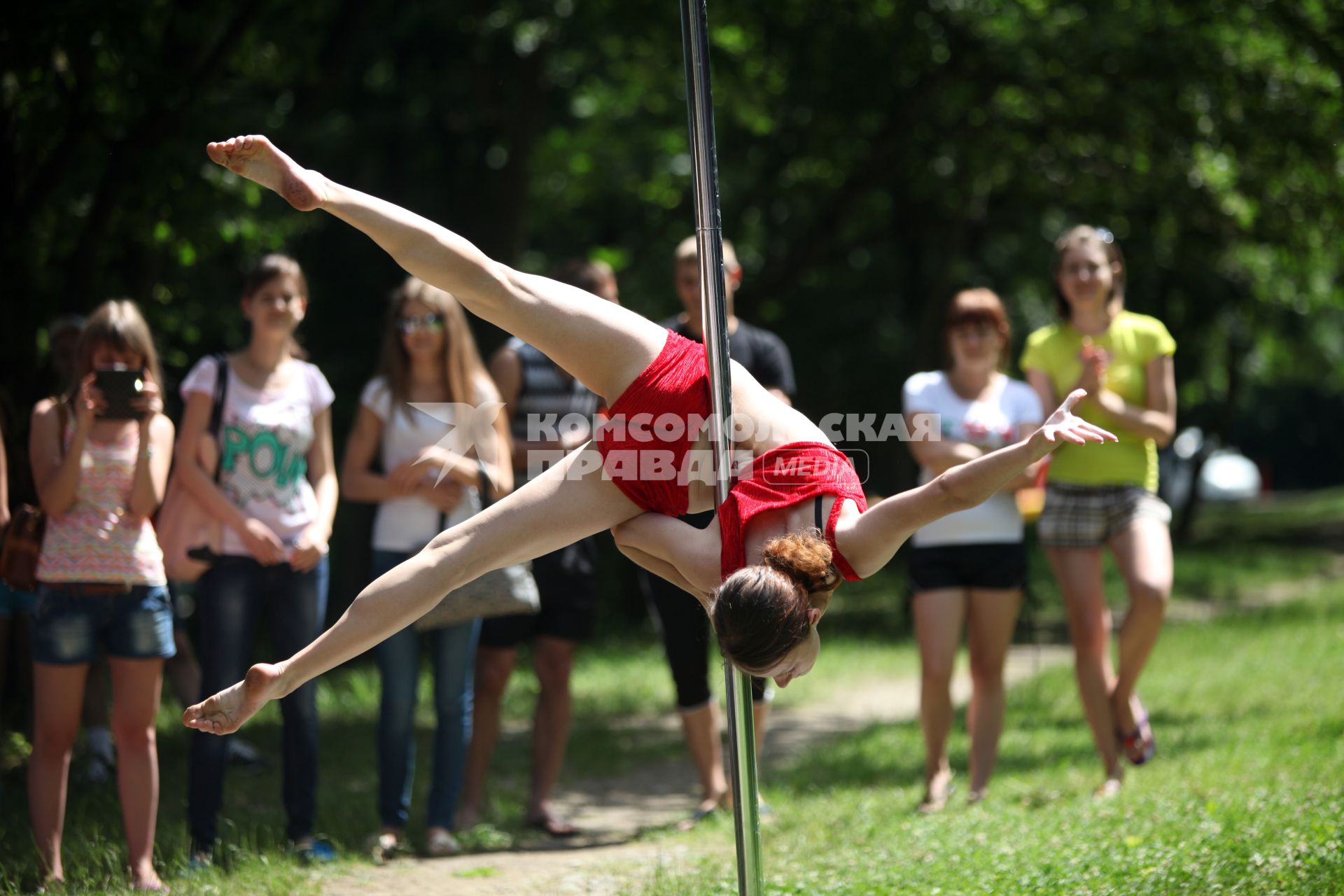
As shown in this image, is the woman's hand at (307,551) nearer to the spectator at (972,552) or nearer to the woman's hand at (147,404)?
the woman's hand at (147,404)

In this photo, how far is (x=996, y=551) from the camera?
572cm

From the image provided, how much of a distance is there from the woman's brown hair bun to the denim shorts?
7.78 ft

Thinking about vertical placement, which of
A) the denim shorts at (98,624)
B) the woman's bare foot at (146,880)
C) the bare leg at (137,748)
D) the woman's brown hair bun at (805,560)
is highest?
the woman's brown hair bun at (805,560)

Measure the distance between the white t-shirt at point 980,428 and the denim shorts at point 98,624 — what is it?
302cm

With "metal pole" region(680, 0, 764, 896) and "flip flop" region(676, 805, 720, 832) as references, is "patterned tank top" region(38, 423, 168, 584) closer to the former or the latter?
"metal pole" region(680, 0, 764, 896)

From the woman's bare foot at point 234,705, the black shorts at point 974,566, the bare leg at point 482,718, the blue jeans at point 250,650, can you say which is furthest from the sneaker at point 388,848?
the black shorts at point 974,566

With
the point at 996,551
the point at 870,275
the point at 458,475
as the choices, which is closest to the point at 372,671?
the point at 458,475

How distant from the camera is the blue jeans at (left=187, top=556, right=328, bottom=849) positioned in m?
4.98

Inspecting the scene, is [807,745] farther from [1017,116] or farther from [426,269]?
[1017,116]

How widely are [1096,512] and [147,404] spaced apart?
384 centimetres

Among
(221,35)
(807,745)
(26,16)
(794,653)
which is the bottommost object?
(807,745)

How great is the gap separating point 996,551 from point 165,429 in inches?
134

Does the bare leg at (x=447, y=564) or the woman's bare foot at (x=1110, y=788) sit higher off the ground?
the bare leg at (x=447, y=564)

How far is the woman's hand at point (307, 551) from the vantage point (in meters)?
5.06
